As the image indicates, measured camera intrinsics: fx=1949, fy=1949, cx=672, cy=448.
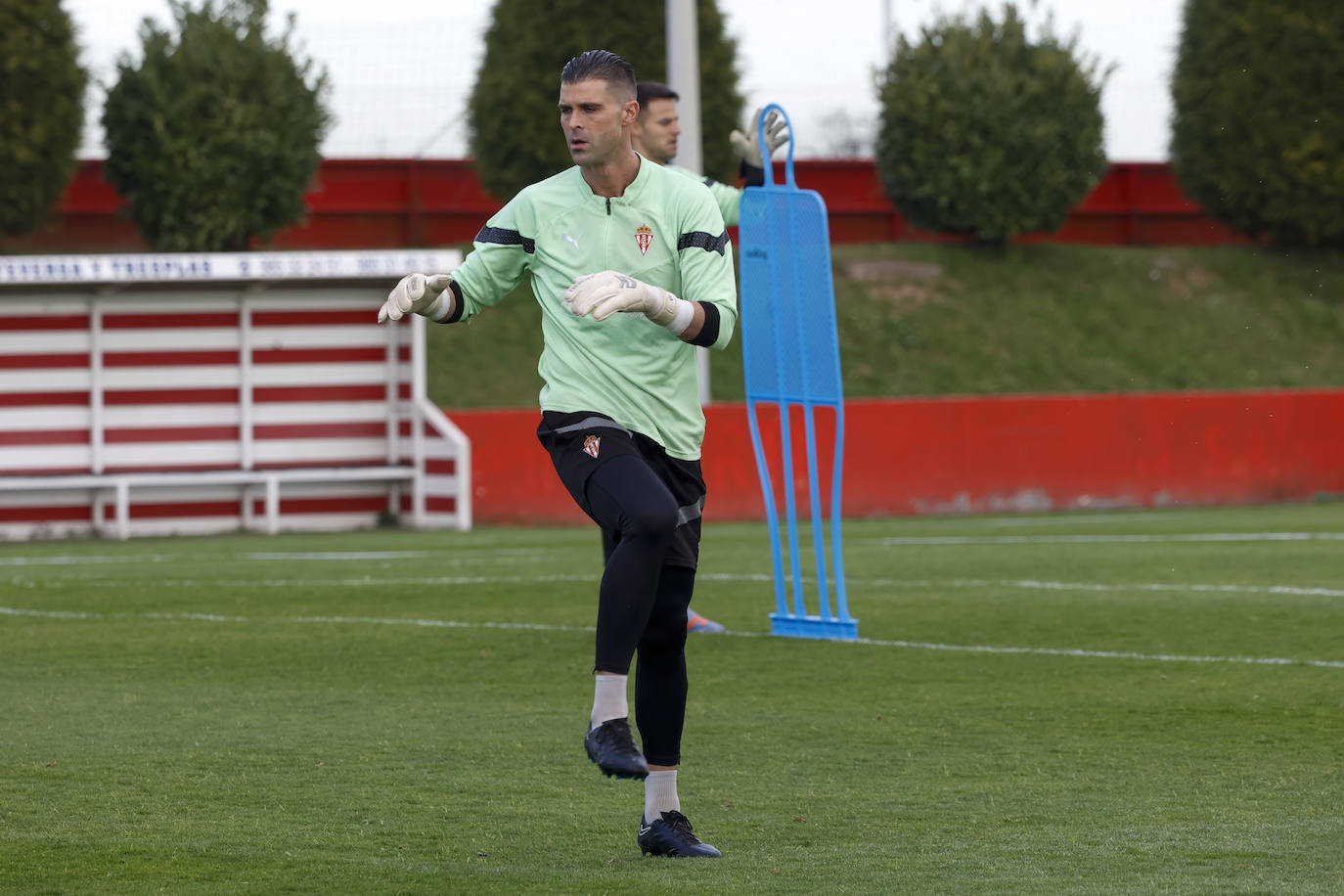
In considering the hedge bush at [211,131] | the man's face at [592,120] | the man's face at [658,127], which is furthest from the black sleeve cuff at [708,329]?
the hedge bush at [211,131]

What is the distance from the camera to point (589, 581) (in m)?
12.1

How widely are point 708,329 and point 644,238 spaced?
0.33m

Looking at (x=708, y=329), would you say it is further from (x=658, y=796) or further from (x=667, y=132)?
(x=667, y=132)

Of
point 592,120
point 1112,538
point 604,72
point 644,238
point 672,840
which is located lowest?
point 672,840

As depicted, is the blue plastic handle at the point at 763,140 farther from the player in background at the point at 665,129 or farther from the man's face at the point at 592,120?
the man's face at the point at 592,120

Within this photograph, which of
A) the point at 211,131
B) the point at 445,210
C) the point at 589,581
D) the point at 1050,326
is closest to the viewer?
the point at 589,581

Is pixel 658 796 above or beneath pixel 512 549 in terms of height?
beneath

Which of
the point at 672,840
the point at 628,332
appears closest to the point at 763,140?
the point at 628,332

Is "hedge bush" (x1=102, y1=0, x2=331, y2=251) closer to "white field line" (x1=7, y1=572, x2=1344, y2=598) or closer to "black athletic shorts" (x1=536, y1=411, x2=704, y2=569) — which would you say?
"white field line" (x1=7, y1=572, x2=1344, y2=598)

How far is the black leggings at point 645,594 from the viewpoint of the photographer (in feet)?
15.2

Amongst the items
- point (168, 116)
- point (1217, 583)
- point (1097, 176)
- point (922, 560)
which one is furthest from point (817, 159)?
point (1217, 583)

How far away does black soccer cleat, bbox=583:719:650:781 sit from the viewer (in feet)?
14.5

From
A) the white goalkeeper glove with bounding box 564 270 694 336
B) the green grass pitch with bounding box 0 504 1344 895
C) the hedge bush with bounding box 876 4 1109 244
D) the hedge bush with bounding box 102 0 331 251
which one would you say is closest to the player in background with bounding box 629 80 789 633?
the green grass pitch with bounding box 0 504 1344 895

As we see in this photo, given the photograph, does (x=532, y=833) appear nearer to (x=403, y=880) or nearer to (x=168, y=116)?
(x=403, y=880)
